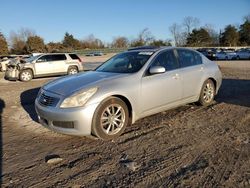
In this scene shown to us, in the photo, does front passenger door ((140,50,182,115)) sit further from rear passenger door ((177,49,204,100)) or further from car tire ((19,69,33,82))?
car tire ((19,69,33,82))

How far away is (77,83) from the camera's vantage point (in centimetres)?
534

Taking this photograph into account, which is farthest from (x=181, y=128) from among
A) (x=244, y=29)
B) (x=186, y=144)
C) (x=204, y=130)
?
(x=244, y=29)

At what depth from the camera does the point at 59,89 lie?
17.2ft

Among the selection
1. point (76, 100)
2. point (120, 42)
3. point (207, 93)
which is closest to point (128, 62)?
point (76, 100)

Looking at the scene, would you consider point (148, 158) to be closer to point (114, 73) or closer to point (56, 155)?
point (56, 155)

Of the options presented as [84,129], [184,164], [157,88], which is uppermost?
[157,88]

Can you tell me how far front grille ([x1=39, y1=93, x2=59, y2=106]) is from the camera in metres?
5.05

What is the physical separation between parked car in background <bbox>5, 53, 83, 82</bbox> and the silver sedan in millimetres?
11394

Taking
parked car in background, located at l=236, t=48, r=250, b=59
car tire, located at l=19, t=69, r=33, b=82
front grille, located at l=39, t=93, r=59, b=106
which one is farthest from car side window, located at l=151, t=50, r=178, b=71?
parked car in background, located at l=236, t=48, r=250, b=59

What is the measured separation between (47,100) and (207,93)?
398cm

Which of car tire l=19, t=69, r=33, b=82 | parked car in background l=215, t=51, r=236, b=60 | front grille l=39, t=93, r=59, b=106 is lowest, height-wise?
parked car in background l=215, t=51, r=236, b=60

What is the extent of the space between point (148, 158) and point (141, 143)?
65 centimetres

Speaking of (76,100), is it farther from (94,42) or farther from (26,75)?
(94,42)

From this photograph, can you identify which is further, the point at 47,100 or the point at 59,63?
the point at 59,63
